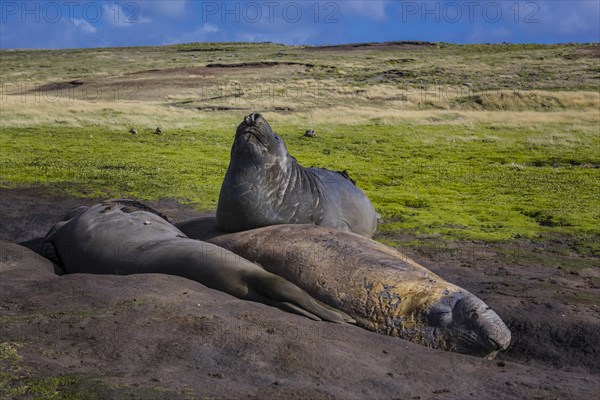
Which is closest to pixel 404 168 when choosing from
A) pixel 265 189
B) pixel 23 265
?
pixel 265 189

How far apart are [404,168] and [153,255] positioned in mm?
19718

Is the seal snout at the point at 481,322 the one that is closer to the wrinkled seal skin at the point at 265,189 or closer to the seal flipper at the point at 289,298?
the seal flipper at the point at 289,298

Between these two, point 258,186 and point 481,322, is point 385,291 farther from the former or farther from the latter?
point 258,186

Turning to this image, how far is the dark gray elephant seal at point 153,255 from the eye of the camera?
9938 millimetres

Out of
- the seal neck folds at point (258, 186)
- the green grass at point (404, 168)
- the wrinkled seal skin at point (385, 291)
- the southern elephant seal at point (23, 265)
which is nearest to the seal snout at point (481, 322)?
the wrinkled seal skin at point (385, 291)

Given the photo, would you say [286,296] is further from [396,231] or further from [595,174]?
[595,174]

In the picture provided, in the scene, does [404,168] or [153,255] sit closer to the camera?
[153,255]

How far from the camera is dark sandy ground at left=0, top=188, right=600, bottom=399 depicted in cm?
722

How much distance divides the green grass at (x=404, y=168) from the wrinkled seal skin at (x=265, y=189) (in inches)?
226

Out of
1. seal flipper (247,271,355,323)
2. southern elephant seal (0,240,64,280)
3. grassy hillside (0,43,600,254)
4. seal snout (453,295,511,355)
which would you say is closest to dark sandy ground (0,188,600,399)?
southern elephant seal (0,240,64,280)

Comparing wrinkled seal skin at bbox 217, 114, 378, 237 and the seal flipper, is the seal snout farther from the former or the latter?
wrinkled seal skin at bbox 217, 114, 378, 237

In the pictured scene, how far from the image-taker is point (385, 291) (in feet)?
33.0

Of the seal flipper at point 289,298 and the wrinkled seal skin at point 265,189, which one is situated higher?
the wrinkled seal skin at point 265,189

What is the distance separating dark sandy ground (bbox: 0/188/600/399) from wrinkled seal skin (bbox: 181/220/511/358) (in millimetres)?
477
